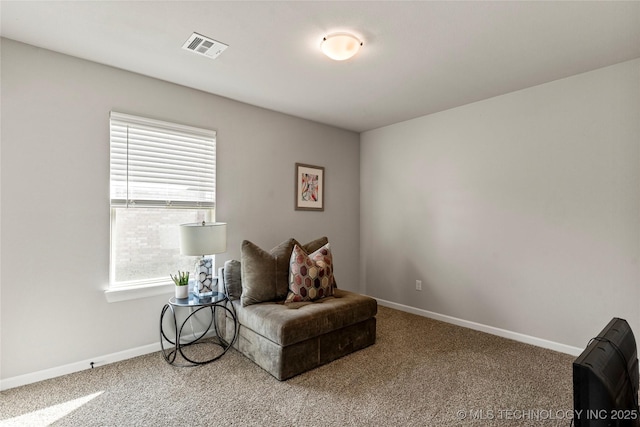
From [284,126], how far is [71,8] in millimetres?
2241

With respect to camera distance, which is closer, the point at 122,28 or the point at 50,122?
the point at 122,28

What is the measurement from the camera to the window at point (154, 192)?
2.70m

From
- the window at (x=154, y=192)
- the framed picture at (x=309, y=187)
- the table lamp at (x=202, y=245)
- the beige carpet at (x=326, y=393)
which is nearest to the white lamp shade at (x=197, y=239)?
the table lamp at (x=202, y=245)

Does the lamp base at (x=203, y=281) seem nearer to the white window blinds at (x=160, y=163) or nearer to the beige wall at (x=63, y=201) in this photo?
the beige wall at (x=63, y=201)

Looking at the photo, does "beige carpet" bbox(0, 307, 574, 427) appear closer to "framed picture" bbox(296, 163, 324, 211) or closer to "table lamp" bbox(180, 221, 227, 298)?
"table lamp" bbox(180, 221, 227, 298)

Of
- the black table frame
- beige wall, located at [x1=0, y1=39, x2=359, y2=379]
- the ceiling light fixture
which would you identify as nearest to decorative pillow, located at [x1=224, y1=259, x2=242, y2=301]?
the black table frame

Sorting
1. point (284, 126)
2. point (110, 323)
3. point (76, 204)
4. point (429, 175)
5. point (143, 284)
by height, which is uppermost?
point (284, 126)

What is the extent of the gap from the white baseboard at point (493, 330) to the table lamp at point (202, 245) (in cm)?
253

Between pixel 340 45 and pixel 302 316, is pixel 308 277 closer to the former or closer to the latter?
pixel 302 316

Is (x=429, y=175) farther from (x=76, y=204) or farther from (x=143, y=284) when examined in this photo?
(x=76, y=204)

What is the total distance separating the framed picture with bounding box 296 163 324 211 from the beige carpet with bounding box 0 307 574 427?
6.45 feet

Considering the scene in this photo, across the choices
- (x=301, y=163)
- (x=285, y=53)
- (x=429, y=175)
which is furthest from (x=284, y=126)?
(x=429, y=175)

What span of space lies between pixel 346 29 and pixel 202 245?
2.00 m

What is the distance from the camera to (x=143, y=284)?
2816 millimetres
